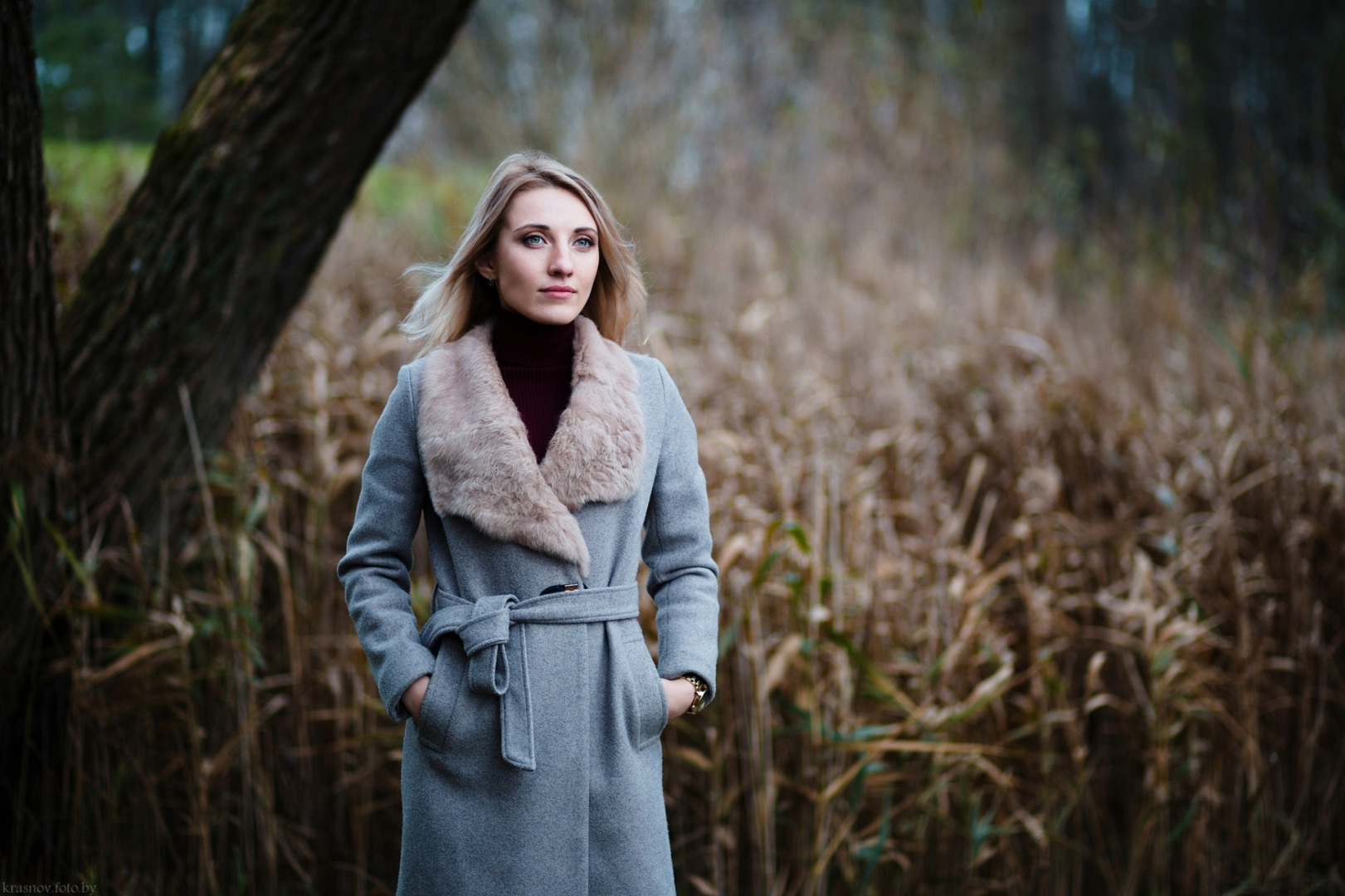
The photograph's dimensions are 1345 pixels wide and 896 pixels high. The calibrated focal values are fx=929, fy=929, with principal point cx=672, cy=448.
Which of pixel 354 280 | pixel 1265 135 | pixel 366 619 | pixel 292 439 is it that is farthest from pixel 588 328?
pixel 1265 135

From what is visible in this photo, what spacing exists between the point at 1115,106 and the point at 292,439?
32.5 ft

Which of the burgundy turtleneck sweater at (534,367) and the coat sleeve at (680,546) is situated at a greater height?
the burgundy turtleneck sweater at (534,367)

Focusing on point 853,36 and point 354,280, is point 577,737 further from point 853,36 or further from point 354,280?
point 853,36

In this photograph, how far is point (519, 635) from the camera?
124 centimetres

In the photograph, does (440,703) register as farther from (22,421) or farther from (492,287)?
(22,421)

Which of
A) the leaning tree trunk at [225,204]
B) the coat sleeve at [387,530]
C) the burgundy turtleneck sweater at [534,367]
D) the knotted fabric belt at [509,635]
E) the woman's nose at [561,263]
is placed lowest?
the knotted fabric belt at [509,635]

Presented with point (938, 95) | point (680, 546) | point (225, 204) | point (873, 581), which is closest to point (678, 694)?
point (680, 546)

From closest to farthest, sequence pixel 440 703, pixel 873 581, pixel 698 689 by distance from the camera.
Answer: pixel 440 703
pixel 698 689
pixel 873 581

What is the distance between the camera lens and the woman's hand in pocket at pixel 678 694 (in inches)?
51.0

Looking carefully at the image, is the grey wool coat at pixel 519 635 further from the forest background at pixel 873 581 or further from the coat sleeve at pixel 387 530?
the forest background at pixel 873 581

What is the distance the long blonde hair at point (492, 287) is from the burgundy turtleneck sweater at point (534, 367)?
8 centimetres

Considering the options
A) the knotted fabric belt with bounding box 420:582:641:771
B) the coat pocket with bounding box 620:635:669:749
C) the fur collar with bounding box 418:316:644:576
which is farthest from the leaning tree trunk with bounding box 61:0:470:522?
the coat pocket with bounding box 620:635:669:749

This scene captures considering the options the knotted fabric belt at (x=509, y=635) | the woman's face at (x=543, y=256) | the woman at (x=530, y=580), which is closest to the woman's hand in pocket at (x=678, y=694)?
the woman at (x=530, y=580)

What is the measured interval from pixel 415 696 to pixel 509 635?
0.49 feet
